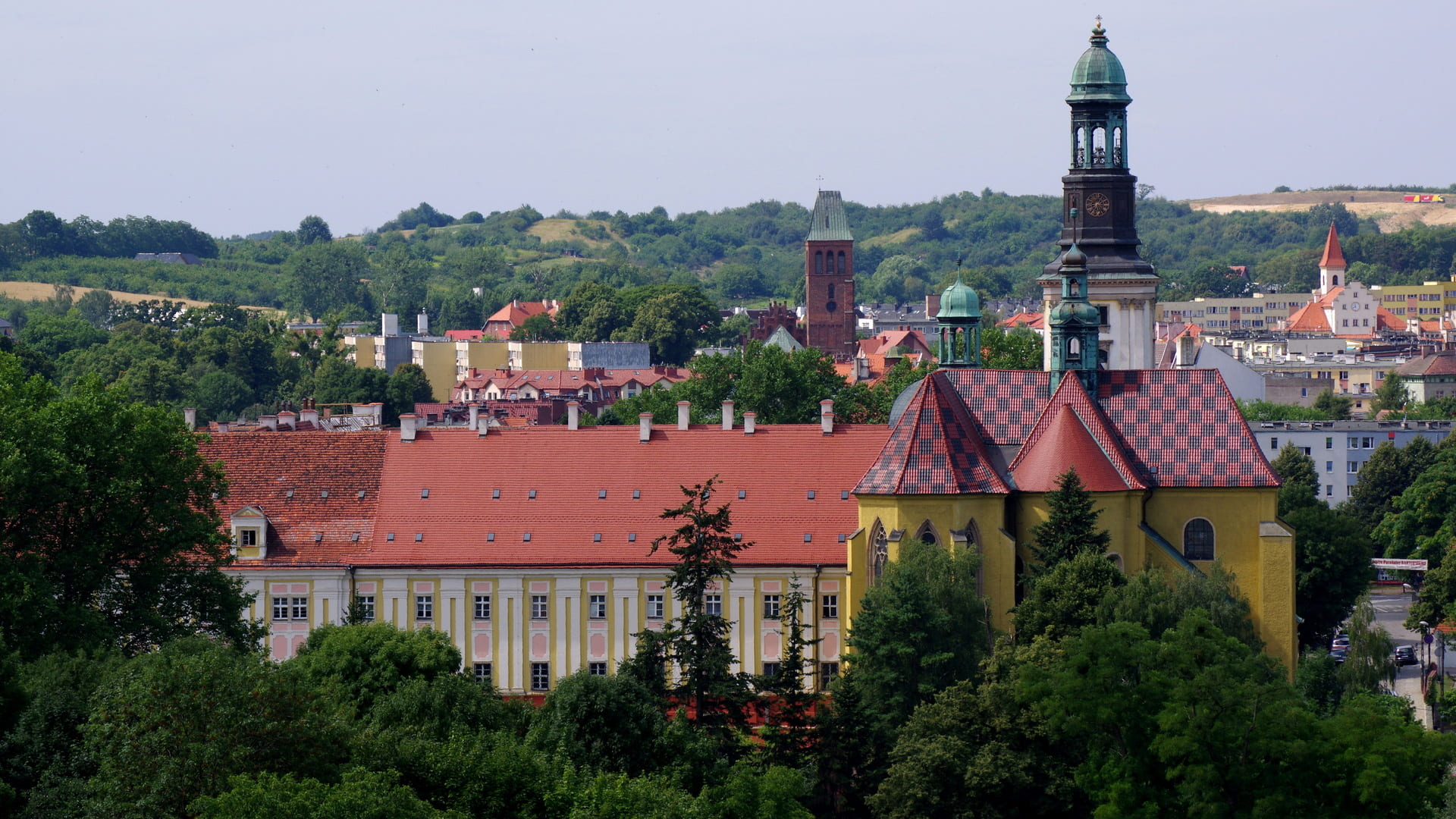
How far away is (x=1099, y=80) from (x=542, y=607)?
3161cm

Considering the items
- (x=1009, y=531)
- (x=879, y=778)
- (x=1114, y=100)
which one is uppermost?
(x=1114, y=100)

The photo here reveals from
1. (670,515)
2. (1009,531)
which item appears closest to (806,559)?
(1009,531)

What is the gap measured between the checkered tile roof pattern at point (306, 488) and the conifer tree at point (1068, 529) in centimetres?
2054

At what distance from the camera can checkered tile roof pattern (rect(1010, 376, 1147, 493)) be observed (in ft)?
242

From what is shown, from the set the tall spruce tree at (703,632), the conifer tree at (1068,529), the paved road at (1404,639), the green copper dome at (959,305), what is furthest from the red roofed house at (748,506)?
the paved road at (1404,639)

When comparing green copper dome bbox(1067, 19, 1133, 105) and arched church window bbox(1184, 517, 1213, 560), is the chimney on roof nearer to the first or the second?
green copper dome bbox(1067, 19, 1133, 105)

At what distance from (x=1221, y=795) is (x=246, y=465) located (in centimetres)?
3567

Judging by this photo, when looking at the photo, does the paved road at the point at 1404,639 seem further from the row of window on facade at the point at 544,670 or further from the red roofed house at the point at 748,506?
the row of window on facade at the point at 544,670

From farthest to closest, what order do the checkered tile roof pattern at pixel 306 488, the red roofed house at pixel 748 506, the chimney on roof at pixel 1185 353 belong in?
the chimney on roof at pixel 1185 353, the checkered tile roof pattern at pixel 306 488, the red roofed house at pixel 748 506

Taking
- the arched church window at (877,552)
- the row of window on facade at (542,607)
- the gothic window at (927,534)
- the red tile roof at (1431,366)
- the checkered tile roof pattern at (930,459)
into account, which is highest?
the red tile roof at (1431,366)

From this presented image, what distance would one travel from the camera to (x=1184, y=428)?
75.5 meters

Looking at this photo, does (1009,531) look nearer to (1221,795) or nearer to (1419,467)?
(1221,795)

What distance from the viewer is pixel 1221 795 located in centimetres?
5772

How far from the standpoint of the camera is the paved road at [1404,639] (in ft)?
272
